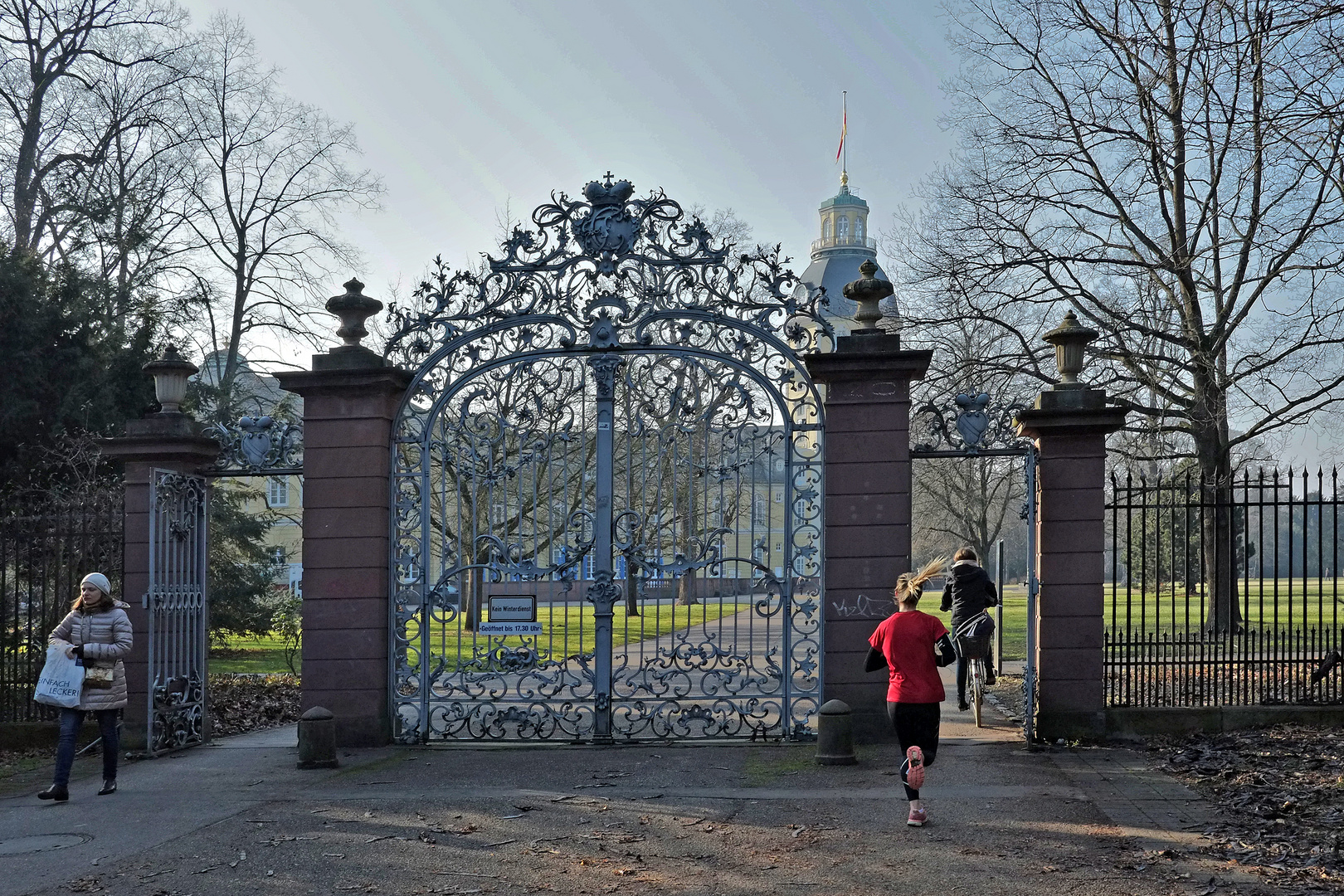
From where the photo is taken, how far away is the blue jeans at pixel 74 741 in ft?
28.8

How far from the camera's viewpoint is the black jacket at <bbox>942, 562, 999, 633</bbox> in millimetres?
10516

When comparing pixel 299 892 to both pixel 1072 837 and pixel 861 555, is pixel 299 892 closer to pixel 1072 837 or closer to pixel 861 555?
pixel 1072 837

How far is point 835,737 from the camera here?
938cm

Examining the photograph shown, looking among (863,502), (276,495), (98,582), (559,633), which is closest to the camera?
(98,582)

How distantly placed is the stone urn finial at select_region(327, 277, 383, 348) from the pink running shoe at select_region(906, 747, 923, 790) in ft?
20.2

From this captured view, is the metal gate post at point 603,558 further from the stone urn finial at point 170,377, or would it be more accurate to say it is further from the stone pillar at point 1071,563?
the stone urn finial at point 170,377

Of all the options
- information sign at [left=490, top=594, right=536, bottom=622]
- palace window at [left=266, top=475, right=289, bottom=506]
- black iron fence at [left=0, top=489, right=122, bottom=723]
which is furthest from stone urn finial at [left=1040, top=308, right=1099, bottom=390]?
palace window at [left=266, top=475, right=289, bottom=506]

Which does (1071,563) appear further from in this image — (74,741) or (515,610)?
(74,741)

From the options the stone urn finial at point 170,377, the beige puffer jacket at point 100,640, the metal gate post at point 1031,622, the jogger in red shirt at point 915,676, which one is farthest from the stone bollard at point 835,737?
the stone urn finial at point 170,377

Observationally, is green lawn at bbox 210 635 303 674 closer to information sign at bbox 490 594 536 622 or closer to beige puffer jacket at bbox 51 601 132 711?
information sign at bbox 490 594 536 622

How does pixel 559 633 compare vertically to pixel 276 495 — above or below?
below

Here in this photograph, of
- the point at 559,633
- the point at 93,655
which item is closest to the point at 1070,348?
the point at 93,655

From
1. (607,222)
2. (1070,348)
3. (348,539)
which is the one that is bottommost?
(348,539)

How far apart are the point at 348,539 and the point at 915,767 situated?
5507 millimetres
